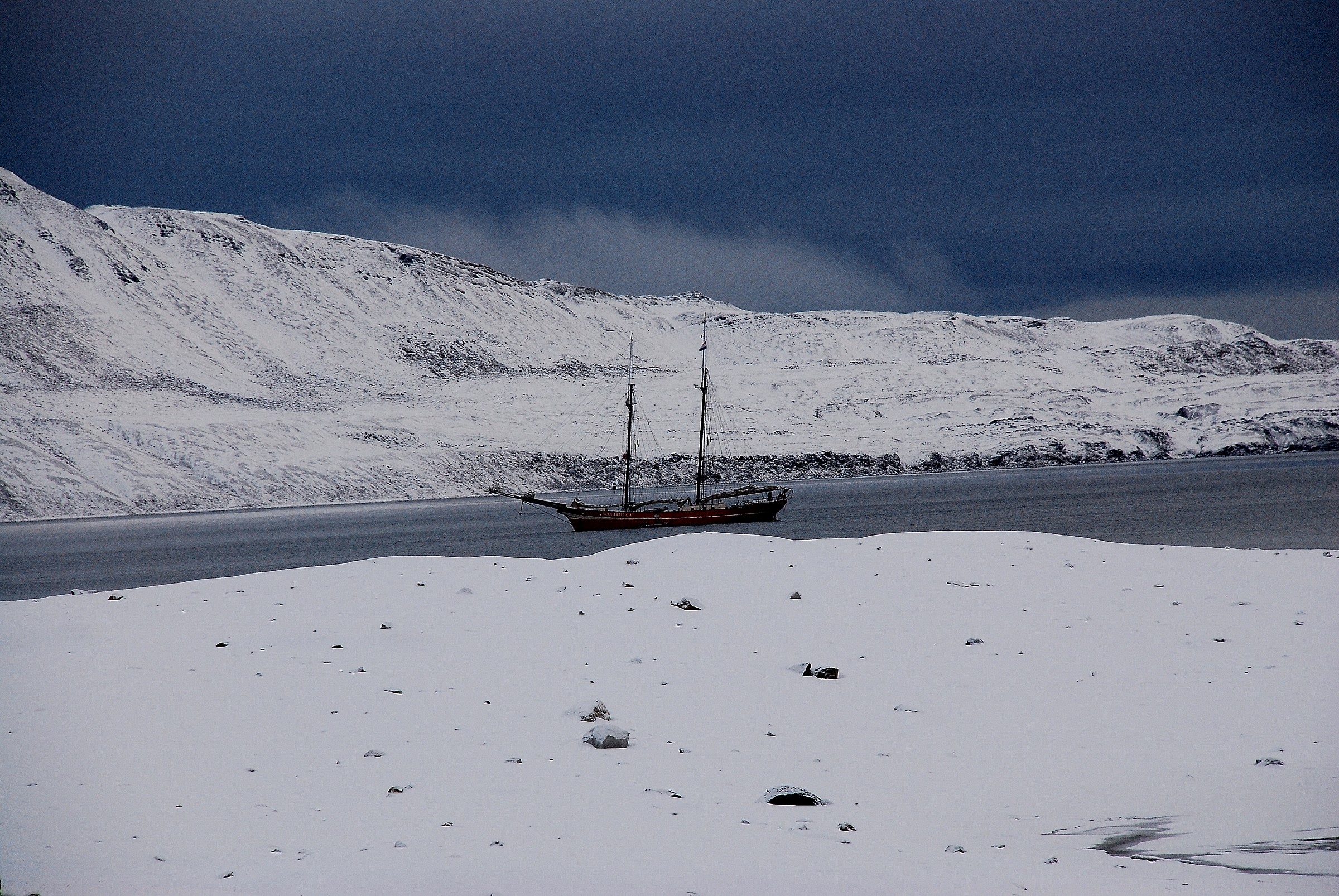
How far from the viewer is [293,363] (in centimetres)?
15625

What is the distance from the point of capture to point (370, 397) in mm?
143500

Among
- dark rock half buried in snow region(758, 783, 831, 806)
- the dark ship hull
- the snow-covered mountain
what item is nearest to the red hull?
the dark ship hull

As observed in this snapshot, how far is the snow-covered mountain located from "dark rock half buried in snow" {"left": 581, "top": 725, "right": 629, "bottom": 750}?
270 ft

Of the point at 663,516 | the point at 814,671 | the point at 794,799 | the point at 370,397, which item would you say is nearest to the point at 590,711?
the point at 794,799

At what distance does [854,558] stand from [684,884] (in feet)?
43.1

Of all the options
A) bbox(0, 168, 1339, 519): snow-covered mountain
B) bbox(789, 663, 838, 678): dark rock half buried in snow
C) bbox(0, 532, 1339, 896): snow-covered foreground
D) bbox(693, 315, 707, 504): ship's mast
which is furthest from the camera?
bbox(0, 168, 1339, 519): snow-covered mountain

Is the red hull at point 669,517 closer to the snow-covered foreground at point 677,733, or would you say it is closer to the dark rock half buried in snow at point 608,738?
the snow-covered foreground at point 677,733

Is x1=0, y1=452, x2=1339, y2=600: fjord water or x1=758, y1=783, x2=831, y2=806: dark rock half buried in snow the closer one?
x1=758, y1=783, x2=831, y2=806: dark rock half buried in snow

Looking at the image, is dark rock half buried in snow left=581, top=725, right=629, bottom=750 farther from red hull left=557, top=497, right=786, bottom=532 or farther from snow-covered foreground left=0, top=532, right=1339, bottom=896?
red hull left=557, top=497, right=786, bottom=532

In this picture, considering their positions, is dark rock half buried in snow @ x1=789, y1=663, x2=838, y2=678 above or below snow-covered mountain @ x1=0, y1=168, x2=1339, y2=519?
below

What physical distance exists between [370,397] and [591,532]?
8370cm

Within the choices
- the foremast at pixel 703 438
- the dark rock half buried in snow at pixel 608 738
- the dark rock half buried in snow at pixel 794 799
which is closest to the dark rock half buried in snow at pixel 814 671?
the dark rock half buried in snow at pixel 608 738

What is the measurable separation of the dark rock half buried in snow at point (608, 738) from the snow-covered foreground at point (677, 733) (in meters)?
0.25

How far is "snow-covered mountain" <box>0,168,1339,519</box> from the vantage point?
9650cm
